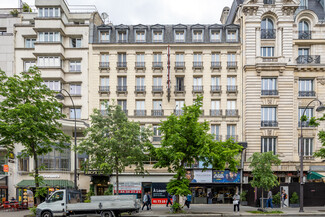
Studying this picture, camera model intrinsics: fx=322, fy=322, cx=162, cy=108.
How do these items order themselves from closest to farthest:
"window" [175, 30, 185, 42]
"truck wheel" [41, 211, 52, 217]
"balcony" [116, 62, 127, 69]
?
"truck wheel" [41, 211, 52, 217]
"balcony" [116, 62, 127, 69]
"window" [175, 30, 185, 42]

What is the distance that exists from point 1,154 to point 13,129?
53.4 ft

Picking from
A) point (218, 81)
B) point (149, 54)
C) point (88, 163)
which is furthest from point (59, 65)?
point (218, 81)

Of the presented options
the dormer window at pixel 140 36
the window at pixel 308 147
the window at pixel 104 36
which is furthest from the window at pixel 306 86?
the window at pixel 104 36

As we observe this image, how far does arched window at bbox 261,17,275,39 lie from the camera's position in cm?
3806

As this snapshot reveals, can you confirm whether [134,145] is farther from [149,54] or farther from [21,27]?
[21,27]

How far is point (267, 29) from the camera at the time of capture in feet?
125

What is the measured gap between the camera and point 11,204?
29125 millimetres

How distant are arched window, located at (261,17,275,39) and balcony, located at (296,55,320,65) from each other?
13.4ft

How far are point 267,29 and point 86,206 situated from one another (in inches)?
1132

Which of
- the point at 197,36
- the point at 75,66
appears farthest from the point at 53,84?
the point at 197,36

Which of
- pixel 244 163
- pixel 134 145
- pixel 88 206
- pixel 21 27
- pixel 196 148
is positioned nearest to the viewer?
pixel 88 206

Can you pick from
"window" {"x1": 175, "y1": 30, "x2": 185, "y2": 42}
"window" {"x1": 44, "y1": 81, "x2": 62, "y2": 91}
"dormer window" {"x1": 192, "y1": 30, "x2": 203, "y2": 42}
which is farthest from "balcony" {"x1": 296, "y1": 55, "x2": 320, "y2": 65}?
"window" {"x1": 44, "y1": 81, "x2": 62, "y2": 91}

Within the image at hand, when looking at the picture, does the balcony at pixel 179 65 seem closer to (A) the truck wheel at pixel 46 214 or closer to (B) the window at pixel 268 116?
(B) the window at pixel 268 116

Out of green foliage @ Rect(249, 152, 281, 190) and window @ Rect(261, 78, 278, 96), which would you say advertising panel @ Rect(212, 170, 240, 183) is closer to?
green foliage @ Rect(249, 152, 281, 190)
